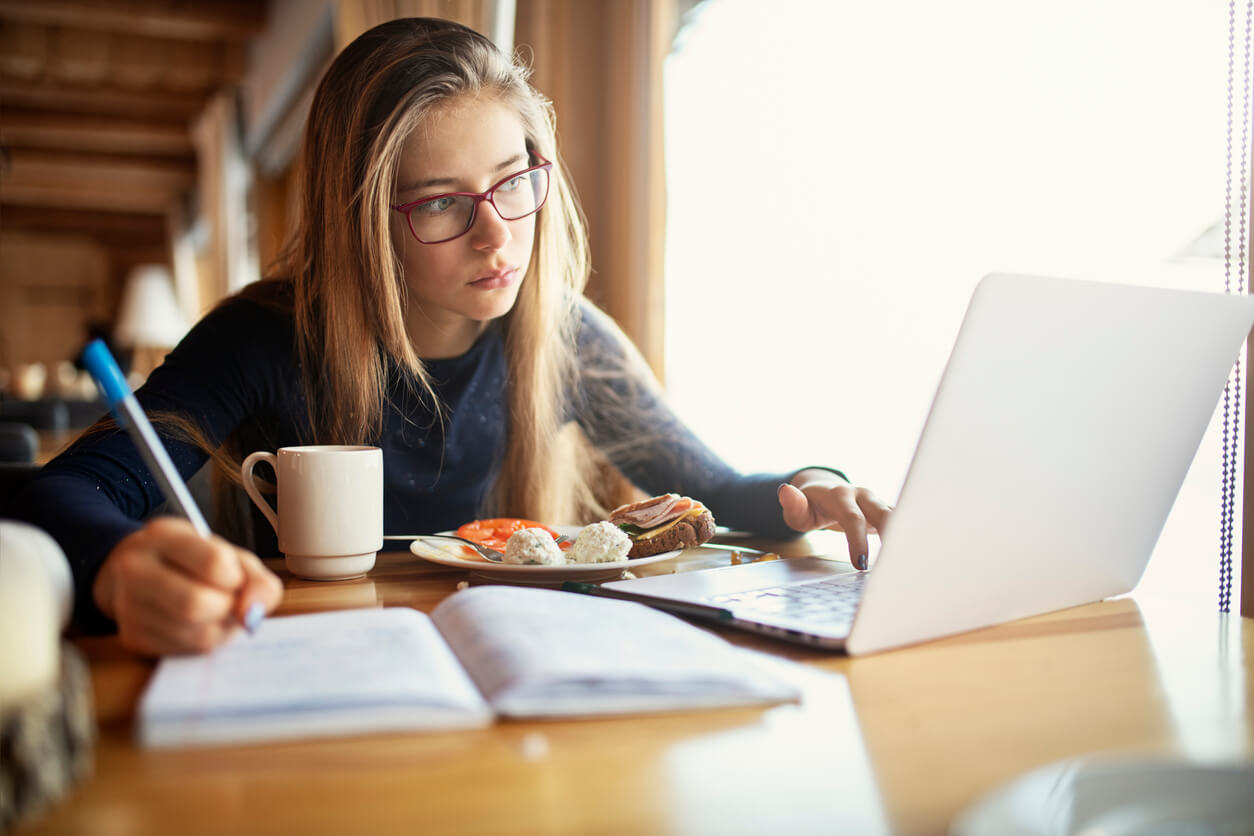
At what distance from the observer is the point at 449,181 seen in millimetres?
1153

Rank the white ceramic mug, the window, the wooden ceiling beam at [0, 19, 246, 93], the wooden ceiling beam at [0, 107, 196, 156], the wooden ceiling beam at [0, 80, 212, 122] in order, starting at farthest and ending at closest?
the wooden ceiling beam at [0, 107, 196, 156]
the wooden ceiling beam at [0, 80, 212, 122]
the wooden ceiling beam at [0, 19, 246, 93]
the window
the white ceramic mug

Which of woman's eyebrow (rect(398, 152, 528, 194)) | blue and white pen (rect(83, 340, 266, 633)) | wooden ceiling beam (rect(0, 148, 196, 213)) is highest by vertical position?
wooden ceiling beam (rect(0, 148, 196, 213))

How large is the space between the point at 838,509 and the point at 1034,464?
343mm

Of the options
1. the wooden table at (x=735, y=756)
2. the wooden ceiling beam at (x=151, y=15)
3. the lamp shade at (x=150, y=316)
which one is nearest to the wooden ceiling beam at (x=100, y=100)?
the wooden ceiling beam at (x=151, y=15)

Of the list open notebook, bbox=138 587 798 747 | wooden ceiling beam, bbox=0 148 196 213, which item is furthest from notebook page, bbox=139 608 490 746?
wooden ceiling beam, bbox=0 148 196 213

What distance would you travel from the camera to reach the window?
1.30 m

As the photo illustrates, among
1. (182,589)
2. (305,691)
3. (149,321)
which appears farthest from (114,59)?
(305,691)

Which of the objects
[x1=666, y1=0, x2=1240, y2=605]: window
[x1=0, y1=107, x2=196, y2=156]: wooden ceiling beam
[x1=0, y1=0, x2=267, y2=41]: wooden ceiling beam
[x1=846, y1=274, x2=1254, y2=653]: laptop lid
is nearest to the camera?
[x1=846, y1=274, x2=1254, y2=653]: laptop lid

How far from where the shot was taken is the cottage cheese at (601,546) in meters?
0.90

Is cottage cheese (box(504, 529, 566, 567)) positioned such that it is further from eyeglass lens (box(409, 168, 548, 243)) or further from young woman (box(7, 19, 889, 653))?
eyeglass lens (box(409, 168, 548, 243))

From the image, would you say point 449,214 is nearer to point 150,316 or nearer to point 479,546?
point 479,546

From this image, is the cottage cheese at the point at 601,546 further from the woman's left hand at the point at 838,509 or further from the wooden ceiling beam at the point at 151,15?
the wooden ceiling beam at the point at 151,15

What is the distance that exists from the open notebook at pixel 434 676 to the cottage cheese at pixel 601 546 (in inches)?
9.0

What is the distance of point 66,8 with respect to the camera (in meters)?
4.49
